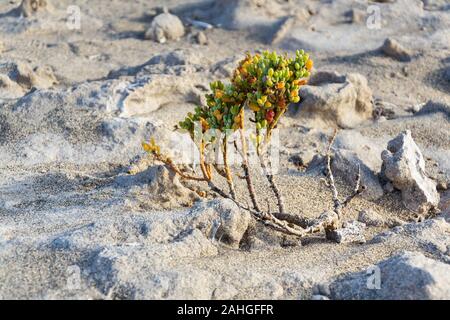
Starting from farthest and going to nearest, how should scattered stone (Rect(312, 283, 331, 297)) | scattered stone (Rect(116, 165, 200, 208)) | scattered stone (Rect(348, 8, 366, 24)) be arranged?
1. scattered stone (Rect(348, 8, 366, 24))
2. scattered stone (Rect(116, 165, 200, 208))
3. scattered stone (Rect(312, 283, 331, 297))

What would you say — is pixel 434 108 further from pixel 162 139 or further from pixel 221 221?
pixel 221 221

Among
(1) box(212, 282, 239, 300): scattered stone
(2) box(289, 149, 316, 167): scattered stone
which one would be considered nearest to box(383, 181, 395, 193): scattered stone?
(2) box(289, 149, 316, 167): scattered stone

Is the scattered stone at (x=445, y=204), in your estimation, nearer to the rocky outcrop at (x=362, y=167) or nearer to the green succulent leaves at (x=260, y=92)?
the rocky outcrop at (x=362, y=167)

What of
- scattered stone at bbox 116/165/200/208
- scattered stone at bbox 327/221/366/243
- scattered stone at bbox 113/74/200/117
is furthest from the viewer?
scattered stone at bbox 113/74/200/117

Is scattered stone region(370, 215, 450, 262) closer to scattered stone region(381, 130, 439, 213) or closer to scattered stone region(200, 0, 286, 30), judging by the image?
scattered stone region(381, 130, 439, 213)

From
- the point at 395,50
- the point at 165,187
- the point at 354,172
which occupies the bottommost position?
the point at 395,50

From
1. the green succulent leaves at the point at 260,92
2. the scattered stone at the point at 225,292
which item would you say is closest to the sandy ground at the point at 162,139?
the scattered stone at the point at 225,292

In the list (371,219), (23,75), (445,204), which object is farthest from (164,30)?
(371,219)
